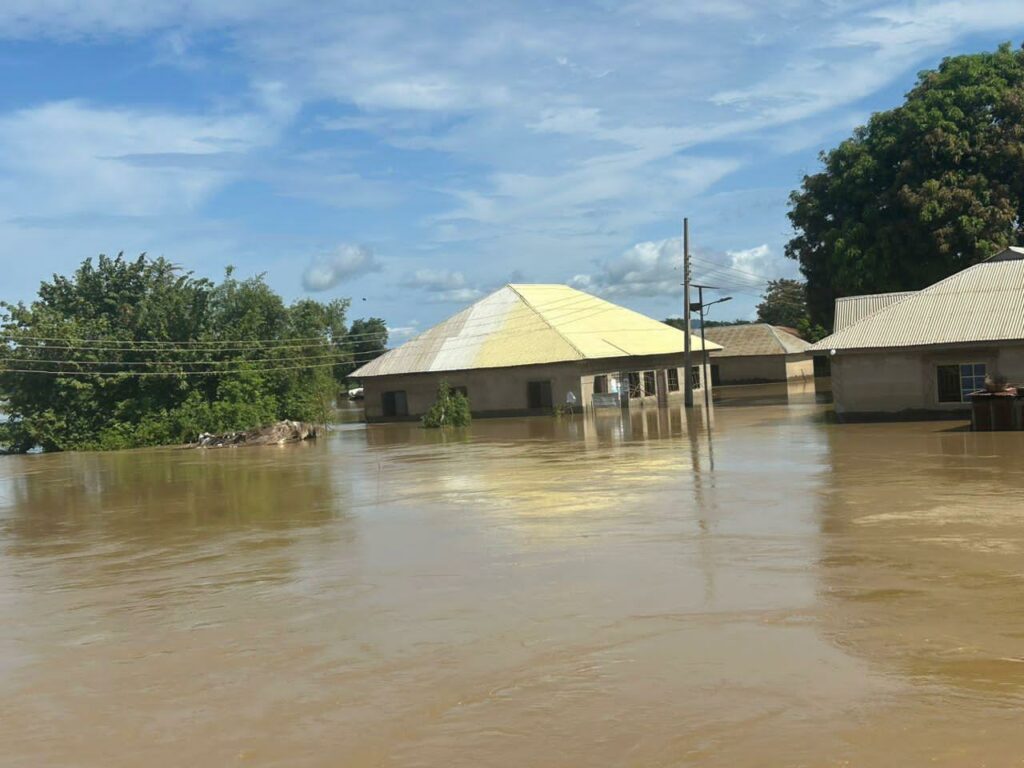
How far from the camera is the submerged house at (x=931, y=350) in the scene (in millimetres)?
29047

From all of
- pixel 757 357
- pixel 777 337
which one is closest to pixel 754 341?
pixel 757 357

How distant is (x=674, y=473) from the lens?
19891mm

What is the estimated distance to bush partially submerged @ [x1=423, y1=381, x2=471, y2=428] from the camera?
141ft

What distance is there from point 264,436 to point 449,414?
24.8ft

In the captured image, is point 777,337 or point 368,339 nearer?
point 777,337

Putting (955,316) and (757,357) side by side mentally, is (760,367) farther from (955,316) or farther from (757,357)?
(955,316)

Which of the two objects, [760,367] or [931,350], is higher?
[760,367]

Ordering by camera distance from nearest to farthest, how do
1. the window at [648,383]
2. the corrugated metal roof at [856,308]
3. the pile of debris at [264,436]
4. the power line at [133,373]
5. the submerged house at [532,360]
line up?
the corrugated metal roof at [856,308]
the pile of debris at [264,436]
the submerged house at [532,360]
the power line at [133,373]
the window at [648,383]

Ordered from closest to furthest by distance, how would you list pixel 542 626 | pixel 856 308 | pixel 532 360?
pixel 542 626 → pixel 856 308 → pixel 532 360

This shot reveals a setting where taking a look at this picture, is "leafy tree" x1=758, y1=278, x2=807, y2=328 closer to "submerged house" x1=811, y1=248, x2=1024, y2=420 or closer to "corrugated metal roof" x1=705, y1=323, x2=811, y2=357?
"corrugated metal roof" x1=705, y1=323, x2=811, y2=357

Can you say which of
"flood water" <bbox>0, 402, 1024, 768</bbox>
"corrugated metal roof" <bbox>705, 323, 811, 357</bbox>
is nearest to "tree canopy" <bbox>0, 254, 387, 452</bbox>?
"flood water" <bbox>0, 402, 1024, 768</bbox>

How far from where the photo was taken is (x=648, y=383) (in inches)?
1984

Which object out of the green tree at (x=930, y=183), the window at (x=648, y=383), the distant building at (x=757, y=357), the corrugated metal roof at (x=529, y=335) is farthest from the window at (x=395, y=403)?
the distant building at (x=757, y=357)

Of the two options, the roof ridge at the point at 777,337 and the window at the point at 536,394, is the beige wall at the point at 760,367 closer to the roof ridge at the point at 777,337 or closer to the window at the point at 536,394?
the roof ridge at the point at 777,337
